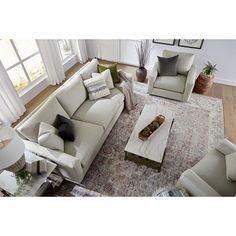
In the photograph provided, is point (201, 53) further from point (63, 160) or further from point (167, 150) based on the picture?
point (63, 160)

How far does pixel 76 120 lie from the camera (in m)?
2.71

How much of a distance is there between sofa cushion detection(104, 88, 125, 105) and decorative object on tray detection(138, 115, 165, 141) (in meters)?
0.72

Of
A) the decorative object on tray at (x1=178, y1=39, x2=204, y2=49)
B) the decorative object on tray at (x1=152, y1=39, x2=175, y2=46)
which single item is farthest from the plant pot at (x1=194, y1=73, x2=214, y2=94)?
the decorative object on tray at (x1=152, y1=39, x2=175, y2=46)

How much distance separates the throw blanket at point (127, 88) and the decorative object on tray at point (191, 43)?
1.75 m

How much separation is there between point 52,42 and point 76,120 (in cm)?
199

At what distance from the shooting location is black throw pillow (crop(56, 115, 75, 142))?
2279mm

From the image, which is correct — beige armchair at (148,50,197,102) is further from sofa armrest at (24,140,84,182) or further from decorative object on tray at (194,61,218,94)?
sofa armrest at (24,140,84,182)

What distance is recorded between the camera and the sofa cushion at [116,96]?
304cm

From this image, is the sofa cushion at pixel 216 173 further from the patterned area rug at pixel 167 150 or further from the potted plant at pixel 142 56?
the potted plant at pixel 142 56

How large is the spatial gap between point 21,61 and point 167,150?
3.16 metres


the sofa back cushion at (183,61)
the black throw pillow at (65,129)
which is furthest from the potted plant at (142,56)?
the black throw pillow at (65,129)

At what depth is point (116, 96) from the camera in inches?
121

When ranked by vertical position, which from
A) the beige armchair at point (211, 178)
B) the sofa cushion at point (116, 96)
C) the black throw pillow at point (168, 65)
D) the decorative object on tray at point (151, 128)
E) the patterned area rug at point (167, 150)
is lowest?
the patterned area rug at point (167, 150)

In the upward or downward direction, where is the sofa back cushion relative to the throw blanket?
upward
